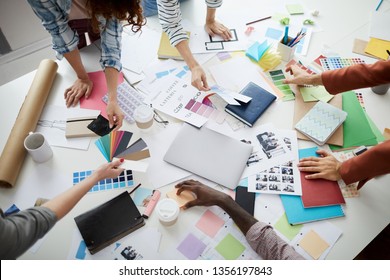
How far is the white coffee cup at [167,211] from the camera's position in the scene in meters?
1.09

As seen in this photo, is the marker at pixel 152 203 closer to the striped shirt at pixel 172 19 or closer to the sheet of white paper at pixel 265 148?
the sheet of white paper at pixel 265 148

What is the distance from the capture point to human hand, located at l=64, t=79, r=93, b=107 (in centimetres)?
144

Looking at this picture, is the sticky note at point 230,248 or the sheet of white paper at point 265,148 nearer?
the sticky note at point 230,248

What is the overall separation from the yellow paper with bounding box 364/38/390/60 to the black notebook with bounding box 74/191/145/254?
1.45 meters

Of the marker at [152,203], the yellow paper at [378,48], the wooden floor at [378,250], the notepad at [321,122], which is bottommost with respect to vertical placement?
the wooden floor at [378,250]

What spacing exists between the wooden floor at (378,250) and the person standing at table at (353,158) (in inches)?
29.9

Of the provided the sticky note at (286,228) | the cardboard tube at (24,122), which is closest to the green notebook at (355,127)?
the sticky note at (286,228)

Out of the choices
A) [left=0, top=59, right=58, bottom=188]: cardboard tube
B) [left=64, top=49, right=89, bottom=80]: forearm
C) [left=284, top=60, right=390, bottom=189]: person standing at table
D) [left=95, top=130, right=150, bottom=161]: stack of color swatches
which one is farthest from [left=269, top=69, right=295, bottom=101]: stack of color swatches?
[left=0, top=59, right=58, bottom=188]: cardboard tube

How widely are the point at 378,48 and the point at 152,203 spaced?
144 centimetres

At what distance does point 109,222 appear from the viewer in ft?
3.69

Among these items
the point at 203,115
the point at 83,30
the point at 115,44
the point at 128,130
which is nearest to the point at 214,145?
the point at 203,115

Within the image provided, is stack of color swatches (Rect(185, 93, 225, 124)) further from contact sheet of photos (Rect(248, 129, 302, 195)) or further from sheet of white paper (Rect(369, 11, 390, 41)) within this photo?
sheet of white paper (Rect(369, 11, 390, 41))

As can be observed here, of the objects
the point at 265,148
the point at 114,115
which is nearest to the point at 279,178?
the point at 265,148
